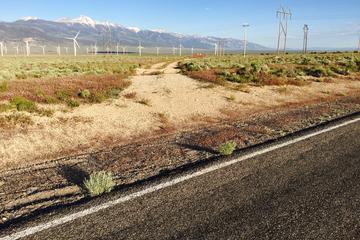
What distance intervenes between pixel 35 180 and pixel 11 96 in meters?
8.91

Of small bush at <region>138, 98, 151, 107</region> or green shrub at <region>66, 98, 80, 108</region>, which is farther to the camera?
small bush at <region>138, 98, 151, 107</region>

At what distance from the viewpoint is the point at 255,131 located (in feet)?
31.6

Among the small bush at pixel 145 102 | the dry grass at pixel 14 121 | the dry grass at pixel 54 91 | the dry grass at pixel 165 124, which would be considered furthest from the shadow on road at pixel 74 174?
the small bush at pixel 145 102

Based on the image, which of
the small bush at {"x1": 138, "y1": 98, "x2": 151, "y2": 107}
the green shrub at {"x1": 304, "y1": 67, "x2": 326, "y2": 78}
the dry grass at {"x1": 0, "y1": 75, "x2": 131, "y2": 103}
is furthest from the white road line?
the green shrub at {"x1": 304, "y1": 67, "x2": 326, "y2": 78}

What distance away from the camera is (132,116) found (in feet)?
39.7

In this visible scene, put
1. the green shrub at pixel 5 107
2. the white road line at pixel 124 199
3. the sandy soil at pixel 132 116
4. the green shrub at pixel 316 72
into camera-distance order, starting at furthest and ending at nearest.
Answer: the green shrub at pixel 316 72 → the green shrub at pixel 5 107 → the sandy soil at pixel 132 116 → the white road line at pixel 124 199

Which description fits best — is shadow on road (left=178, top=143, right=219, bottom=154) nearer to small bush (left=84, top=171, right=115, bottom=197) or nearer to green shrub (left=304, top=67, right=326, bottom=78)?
small bush (left=84, top=171, right=115, bottom=197)

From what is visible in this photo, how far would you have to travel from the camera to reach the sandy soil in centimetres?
850

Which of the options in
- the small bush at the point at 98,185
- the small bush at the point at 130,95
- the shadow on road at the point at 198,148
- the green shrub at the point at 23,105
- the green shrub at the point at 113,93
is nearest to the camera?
the small bush at the point at 98,185

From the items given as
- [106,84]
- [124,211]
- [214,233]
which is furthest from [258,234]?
[106,84]

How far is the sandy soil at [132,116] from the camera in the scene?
850cm

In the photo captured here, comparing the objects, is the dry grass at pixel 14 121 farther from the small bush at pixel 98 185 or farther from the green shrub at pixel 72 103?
the small bush at pixel 98 185

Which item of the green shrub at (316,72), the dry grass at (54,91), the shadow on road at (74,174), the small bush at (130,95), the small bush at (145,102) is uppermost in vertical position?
the green shrub at (316,72)

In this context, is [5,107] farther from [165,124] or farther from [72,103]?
[165,124]
